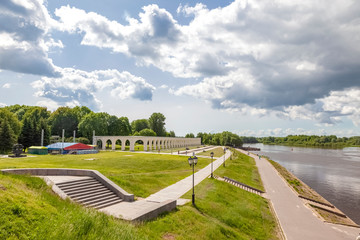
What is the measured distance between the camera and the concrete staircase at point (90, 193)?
42.0ft

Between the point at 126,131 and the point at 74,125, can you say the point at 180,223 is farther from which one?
the point at 74,125

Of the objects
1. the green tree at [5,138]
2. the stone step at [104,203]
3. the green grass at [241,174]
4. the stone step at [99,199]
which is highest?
the green tree at [5,138]

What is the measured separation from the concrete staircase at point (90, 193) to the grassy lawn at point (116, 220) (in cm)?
128

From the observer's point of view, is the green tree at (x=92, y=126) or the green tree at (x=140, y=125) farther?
the green tree at (x=140, y=125)

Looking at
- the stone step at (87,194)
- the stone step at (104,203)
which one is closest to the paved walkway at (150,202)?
the stone step at (104,203)

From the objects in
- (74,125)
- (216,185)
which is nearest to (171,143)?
(74,125)

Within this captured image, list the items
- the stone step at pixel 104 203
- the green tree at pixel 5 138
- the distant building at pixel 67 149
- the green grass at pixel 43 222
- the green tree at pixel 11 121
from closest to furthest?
the green grass at pixel 43 222
the stone step at pixel 104 203
the green tree at pixel 5 138
the distant building at pixel 67 149
the green tree at pixel 11 121

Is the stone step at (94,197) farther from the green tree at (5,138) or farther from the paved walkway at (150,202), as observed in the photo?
the green tree at (5,138)

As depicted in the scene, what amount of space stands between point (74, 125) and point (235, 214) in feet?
239

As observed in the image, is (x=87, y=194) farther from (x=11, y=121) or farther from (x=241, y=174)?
(x=11, y=121)

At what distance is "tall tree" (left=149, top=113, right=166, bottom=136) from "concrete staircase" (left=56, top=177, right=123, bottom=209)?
94601 mm

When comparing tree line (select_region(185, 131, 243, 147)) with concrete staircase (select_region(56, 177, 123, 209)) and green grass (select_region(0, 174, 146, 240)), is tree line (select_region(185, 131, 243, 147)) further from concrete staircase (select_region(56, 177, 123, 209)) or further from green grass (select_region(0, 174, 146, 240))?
green grass (select_region(0, 174, 146, 240))

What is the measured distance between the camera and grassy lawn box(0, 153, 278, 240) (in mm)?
7078

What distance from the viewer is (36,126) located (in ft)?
182
